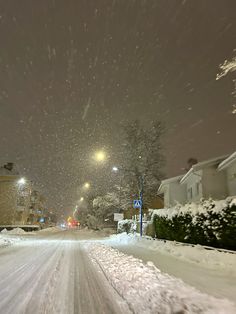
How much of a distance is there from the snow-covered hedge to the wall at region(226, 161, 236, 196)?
846cm

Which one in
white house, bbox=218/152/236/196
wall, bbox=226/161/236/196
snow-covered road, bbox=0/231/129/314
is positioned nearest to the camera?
snow-covered road, bbox=0/231/129/314

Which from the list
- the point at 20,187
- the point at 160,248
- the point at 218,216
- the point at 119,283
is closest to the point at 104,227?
the point at 20,187

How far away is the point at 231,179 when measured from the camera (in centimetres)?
2367

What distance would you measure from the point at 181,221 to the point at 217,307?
1072 cm

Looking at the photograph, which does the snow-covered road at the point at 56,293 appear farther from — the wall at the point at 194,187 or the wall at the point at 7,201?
the wall at the point at 7,201

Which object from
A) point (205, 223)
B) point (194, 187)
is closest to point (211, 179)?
point (194, 187)

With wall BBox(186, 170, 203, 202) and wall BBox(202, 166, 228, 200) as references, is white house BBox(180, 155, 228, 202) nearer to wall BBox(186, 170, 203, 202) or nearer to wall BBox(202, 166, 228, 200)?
wall BBox(202, 166, 228, 200)

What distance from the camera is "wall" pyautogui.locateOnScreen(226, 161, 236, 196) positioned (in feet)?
75.4

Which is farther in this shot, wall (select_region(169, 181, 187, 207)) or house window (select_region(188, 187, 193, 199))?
wall (select_region(169, 181, 187, 207))

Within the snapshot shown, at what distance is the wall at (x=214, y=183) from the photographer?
25641 mm

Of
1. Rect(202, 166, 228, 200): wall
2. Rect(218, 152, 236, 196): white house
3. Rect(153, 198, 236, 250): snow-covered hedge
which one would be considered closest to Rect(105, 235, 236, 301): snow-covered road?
Rect(153, 198, 236, 250): snow-covered hedge

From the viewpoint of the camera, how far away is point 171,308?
5.13 meters

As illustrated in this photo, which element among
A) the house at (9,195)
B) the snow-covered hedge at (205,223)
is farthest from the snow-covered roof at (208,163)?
the house at (9,195)

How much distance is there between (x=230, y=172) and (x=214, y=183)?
7.69 ft
